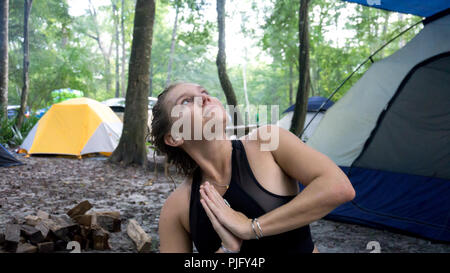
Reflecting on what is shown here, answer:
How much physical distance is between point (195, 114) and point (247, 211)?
0.44m

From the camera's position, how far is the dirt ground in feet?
11.3

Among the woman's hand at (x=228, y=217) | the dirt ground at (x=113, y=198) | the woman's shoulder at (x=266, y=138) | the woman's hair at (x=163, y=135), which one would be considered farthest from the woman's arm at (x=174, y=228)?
the dirt ground at (x=113, y=198)

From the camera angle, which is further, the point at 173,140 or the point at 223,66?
the point at 223,66

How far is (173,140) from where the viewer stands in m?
1.51

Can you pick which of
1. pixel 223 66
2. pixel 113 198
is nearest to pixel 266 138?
pixel 113 198

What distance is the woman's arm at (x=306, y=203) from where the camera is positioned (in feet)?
3.99

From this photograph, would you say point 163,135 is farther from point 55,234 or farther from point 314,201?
point 55,234

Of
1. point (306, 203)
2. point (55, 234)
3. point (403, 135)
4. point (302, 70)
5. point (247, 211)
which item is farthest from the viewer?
point (302, 70)

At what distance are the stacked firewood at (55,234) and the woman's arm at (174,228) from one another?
5.76 ft

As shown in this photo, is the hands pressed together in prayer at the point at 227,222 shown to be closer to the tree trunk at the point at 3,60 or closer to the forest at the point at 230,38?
the forest at the point at 230,38

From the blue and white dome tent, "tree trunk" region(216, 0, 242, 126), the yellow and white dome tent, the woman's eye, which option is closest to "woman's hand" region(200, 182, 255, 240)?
the woman's eye

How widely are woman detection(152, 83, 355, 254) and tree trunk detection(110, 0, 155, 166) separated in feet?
19.7

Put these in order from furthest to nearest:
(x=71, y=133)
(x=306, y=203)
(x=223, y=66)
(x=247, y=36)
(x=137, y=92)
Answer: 1. (x=247, y=36)
2. (x=223, y=66)
3. (x=71, y=133)
4. (x=137, y=92)
5. (x=306, y=203)
